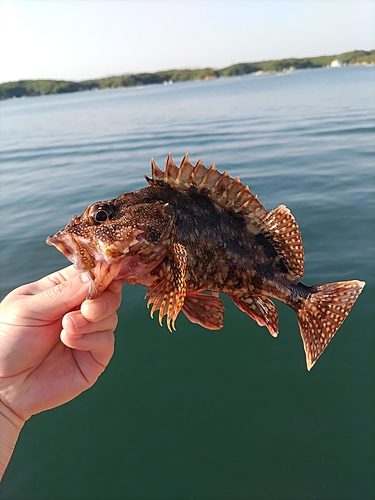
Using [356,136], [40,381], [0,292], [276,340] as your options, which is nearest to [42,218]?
[0,292]

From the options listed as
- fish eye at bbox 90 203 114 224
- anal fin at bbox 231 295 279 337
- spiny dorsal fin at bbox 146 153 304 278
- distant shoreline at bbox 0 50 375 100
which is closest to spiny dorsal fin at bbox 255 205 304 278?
spiny dorsal fin at bbox 146 153 304 278

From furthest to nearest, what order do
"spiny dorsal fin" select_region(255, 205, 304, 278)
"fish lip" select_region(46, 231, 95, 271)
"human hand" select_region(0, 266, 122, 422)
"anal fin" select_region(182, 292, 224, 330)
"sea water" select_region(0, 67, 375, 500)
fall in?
"sea water" select_region(0, 67, 375, 500) → "spiny dorsal fin" select_region(255, 205, 304, 278) → "anal fin" select_region(182, 292, 224, 330) → "human hand" select_region(0, 266, 122, 422) → "fish lip" select_region(46, 231, 95, 271)

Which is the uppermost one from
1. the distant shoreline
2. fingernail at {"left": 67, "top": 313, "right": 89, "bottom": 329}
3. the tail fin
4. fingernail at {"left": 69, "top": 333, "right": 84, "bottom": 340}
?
the distant shoreline

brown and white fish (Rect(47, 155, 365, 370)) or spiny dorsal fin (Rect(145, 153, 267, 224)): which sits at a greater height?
spiny dorsal fin (Rect(145, 153, 267, 224))

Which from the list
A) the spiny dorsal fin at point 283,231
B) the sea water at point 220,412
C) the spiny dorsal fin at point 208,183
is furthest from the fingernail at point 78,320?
the sea water at point 220,412

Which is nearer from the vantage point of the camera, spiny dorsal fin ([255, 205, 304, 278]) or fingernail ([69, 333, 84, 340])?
fingernail ([69, 333, 84, 340])

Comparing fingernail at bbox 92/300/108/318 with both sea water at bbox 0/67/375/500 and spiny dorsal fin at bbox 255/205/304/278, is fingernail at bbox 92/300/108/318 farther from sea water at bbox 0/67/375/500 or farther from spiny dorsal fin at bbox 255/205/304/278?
sea water at bbox 0/67/375/500

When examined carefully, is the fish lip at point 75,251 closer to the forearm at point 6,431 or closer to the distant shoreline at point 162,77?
the forearm at point 6,431
